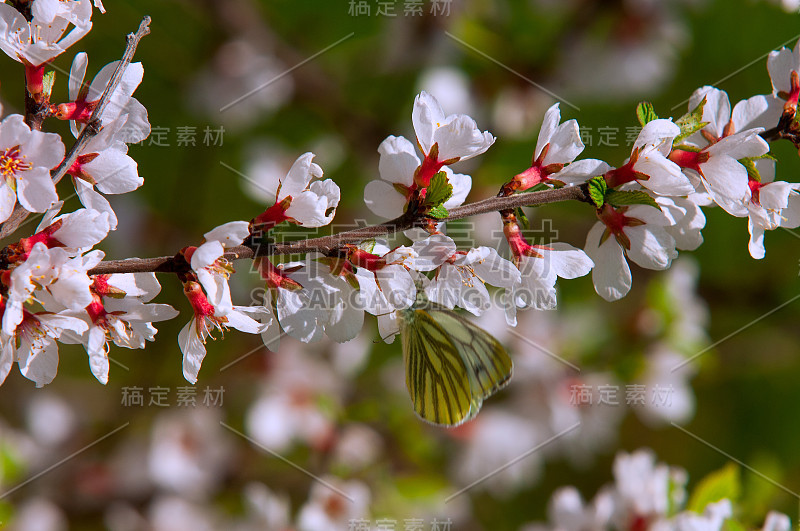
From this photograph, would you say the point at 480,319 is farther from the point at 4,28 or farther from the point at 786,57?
the point at 4,28

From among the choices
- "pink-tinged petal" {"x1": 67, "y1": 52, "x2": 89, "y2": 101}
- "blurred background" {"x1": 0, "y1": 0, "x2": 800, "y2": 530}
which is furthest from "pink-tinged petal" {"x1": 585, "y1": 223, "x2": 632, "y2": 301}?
"blurred background" {"x1": 0, "y1": 0, "x2": 800, "y2": 530}

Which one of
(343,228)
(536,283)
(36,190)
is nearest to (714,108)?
(536,283)

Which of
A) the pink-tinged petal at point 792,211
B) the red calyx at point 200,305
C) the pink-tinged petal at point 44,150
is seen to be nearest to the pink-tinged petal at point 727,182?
the pink-tinged petal at point 792,211

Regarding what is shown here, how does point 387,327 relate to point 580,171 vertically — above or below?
below

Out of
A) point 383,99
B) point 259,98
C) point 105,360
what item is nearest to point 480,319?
point 383,99

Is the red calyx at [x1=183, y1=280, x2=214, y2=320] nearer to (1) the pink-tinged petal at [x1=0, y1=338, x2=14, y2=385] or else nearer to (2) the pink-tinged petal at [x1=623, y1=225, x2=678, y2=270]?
(1) the pink-tinged petal at [x1=0, y1=338, x2=14, y2=385]

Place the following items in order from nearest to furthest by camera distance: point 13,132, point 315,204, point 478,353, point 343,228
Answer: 1. point 13,132
2. point 315,204
3. point 478,353
4. point 343,228

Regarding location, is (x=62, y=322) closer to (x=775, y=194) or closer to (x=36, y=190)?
(x=36, y=190)
